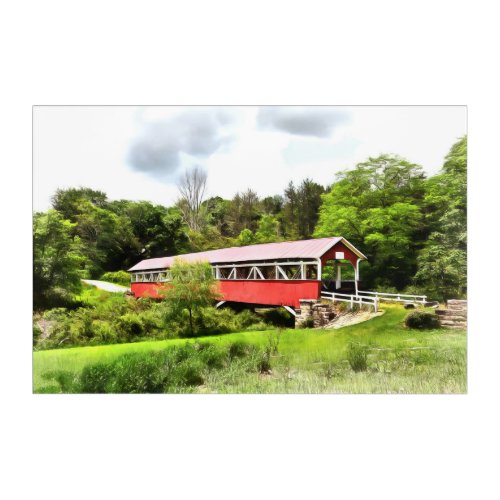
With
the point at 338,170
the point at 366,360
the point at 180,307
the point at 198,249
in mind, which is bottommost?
the point at 366,360

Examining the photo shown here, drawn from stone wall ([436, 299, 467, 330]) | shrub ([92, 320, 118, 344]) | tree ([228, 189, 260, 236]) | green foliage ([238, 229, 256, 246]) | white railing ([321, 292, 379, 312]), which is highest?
tree ([228, 189, 260, 236])

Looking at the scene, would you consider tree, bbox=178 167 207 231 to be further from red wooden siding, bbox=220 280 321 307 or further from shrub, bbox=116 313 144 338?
shrub, bbox=116 313 144 338

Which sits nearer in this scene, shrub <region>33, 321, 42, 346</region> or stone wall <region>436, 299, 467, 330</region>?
stone wall <region>436, 299, 467, 330</region>

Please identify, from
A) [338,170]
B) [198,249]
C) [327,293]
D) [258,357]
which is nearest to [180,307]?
[198,249]

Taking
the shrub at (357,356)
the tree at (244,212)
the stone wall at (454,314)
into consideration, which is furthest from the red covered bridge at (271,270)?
the stone wall at (454,314)

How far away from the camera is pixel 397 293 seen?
697 centimetres

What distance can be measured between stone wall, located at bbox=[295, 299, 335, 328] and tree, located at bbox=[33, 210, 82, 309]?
11.5 ft

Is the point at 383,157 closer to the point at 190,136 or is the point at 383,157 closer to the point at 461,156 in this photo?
the point at 461,156

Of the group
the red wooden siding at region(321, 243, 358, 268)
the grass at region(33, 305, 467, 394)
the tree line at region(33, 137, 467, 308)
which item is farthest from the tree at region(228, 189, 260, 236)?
the grass at region(33, 305, 467, 394)

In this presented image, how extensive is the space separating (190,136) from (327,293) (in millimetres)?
3130

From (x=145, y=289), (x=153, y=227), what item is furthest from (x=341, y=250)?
(x=145, y=289)

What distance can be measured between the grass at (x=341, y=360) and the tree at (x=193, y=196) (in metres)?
1.88

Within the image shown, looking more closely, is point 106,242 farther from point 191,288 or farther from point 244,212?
point 244,212

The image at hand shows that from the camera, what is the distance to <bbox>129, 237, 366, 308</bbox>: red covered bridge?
6.93 metres
